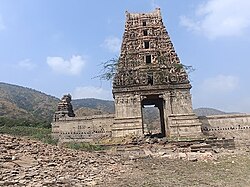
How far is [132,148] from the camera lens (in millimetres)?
18703

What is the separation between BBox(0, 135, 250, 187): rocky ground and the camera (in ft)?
26.4

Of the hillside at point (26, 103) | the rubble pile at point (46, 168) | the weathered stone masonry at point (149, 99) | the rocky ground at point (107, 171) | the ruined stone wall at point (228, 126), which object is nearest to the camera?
the rubble pile at point (46, 168)

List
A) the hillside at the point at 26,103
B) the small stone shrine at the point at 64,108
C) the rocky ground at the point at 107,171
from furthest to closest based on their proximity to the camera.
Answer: the hillside at the point at 26,103
the small stone shrine at the point at 64,108
the rocky ground at the point at 107,171

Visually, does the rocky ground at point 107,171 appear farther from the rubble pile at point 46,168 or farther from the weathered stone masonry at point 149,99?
the weathered stone masonry at point 149,99

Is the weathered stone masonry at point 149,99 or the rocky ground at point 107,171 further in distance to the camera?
the weathered stone masonry at point 149,99

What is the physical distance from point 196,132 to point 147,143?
5170mm

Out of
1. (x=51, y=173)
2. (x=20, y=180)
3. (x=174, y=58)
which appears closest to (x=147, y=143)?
(x=174, y=58)

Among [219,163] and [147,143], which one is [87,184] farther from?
[147,143]

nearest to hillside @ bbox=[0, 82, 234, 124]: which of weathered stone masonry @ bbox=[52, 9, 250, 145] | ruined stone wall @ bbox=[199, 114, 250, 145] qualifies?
weathered stone masonry @ bbox=[52, 9, 250, 145]

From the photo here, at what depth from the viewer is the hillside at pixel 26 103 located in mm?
59812

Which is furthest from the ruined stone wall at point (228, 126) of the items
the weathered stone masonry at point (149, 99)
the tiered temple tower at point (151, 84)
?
the tiered temple tower at point (151, 84)

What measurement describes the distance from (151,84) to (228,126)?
735 cm

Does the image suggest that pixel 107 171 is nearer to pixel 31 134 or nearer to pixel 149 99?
pixel 149 99

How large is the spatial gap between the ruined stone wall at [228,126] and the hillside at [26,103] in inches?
1621
